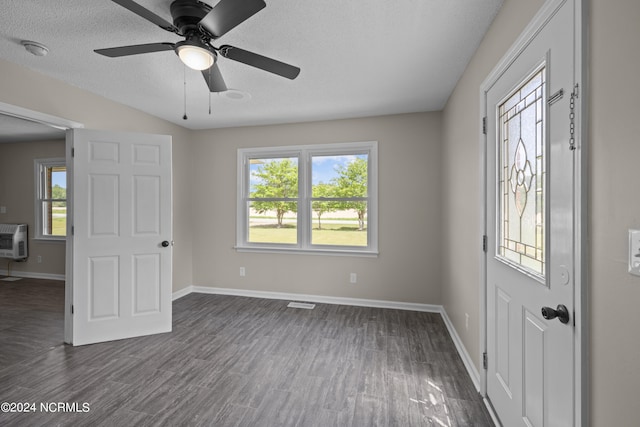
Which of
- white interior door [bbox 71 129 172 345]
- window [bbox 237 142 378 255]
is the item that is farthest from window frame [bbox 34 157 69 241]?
window [bbox 237 142 378 255]

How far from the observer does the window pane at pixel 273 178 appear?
439cm

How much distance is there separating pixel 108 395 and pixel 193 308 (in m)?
1.85

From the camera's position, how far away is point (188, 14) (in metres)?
1.73

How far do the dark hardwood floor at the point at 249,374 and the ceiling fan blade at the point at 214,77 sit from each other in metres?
2.29

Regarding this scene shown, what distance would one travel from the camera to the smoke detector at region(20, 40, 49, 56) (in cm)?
223

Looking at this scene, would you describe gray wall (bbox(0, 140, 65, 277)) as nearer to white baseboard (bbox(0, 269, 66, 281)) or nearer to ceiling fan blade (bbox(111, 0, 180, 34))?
white baseboard (bbox(0, 269, 66, 281))

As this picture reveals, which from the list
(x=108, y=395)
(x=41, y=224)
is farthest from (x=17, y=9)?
(x=41, y=224)

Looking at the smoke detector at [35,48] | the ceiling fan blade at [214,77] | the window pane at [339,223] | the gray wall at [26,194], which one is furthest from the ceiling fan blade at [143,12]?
the gray wall at [26,194]

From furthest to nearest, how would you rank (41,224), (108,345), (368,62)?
(41,224) < (108,345) < (368,62)

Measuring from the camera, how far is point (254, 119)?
13.6 feet

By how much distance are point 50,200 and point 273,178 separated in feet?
15.4

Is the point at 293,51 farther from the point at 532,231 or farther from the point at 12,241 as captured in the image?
the point at 12,241

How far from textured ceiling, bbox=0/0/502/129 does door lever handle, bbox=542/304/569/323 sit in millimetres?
1763

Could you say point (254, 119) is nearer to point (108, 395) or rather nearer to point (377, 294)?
point (377, 294)
